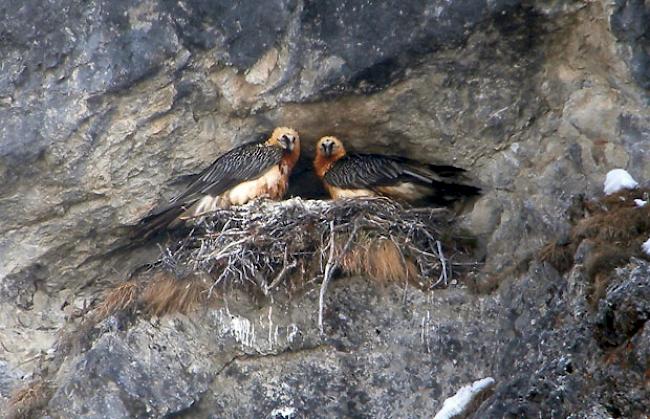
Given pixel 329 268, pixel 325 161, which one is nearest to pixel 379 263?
pixel 329 268

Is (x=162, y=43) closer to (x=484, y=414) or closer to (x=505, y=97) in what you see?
(x=505, y=97)

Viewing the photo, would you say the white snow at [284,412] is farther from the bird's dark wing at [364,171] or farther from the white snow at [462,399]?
the bird's dark wing at [364,171]

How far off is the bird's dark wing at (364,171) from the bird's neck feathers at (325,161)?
0.10 feet

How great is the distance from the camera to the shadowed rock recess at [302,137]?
8148 millimetres

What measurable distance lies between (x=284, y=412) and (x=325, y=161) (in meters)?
2.10

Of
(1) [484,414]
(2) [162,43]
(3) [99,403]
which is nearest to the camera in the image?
(1) [484,414]

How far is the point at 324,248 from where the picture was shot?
27.8 ft

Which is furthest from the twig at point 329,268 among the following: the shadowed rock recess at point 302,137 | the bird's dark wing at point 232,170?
the bird's dark wing at point 232,170

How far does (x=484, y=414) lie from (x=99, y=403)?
254 centimetres

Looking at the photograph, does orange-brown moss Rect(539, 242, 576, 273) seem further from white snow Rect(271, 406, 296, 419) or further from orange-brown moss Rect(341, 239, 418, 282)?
white snow Rect(271, 406, 296, 419)

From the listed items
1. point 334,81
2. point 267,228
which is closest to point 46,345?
point 267,228

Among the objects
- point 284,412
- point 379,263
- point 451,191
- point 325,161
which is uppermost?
point 325,161

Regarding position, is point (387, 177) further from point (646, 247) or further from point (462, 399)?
point (646, 247)

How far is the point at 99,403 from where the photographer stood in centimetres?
815
